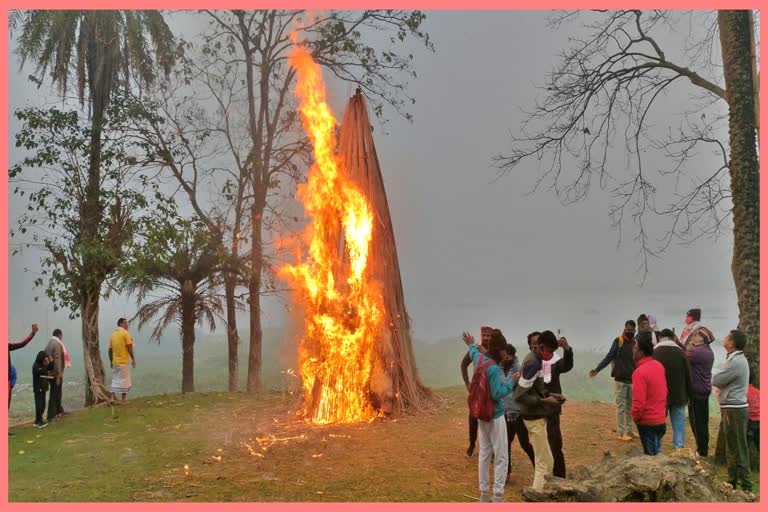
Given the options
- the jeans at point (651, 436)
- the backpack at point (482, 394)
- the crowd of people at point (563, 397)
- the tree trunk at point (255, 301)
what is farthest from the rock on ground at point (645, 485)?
the tree trunk at point (255, 301)

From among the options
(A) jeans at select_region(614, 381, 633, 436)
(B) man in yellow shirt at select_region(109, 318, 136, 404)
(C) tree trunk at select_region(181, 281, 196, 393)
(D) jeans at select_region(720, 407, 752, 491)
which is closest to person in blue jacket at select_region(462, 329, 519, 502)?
(D) jeans at select_region(720, 407, 752, 491)

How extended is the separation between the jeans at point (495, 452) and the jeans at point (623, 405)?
396 cm

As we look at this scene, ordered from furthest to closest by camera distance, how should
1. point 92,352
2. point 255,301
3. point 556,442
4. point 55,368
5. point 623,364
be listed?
point 255,301 → point 92,352 → point 55,368 → point 623,364 → point 556,442

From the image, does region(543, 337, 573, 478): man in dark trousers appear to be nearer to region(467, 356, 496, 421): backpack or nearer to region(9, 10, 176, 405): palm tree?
region(467, 356, 496, 421): backpack

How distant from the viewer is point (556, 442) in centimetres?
672

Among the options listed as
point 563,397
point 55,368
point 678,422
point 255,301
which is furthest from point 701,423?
point 255,301

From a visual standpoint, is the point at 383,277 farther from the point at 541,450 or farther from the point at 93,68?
the point at 93,68

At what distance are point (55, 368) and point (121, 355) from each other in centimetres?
137

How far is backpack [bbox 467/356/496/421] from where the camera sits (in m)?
6.14

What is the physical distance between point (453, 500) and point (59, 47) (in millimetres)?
15222

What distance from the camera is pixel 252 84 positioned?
1825cm

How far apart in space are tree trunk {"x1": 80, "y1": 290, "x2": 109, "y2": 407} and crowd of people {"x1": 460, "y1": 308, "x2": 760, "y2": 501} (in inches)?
420

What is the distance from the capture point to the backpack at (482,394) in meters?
6.14

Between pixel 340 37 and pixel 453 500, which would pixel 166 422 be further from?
pixel 340 37
